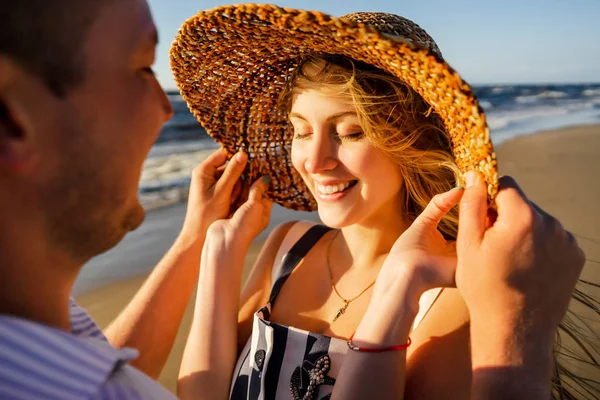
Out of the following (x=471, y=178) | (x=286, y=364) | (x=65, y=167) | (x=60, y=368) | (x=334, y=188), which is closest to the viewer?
(x=60, y=368)

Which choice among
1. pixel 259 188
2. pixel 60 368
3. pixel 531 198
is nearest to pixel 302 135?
pixel 259 188

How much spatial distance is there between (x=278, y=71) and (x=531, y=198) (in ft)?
16.3

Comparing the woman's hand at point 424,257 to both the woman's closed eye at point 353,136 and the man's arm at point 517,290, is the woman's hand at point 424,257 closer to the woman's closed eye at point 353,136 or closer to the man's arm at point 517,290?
the man's arm at point 517,290

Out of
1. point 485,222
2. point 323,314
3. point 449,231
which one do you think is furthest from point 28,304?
point 449,231

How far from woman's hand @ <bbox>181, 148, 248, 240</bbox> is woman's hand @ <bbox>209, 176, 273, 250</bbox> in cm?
8

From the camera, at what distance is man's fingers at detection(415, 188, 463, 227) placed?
63.1 inches

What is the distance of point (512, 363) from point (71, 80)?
1.21 metres

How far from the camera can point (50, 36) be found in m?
0.92

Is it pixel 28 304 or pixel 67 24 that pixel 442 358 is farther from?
pixel 67 24

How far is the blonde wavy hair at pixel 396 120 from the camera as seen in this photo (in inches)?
79.7

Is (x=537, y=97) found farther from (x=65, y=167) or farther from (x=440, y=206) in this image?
(x=65, y=167)

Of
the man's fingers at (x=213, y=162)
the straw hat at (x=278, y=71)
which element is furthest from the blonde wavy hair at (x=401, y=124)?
the man's fingers at (x=213, y=162)

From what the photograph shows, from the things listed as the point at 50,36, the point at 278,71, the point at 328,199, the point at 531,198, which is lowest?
the point at 531,198

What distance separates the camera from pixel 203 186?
8.41 feet
